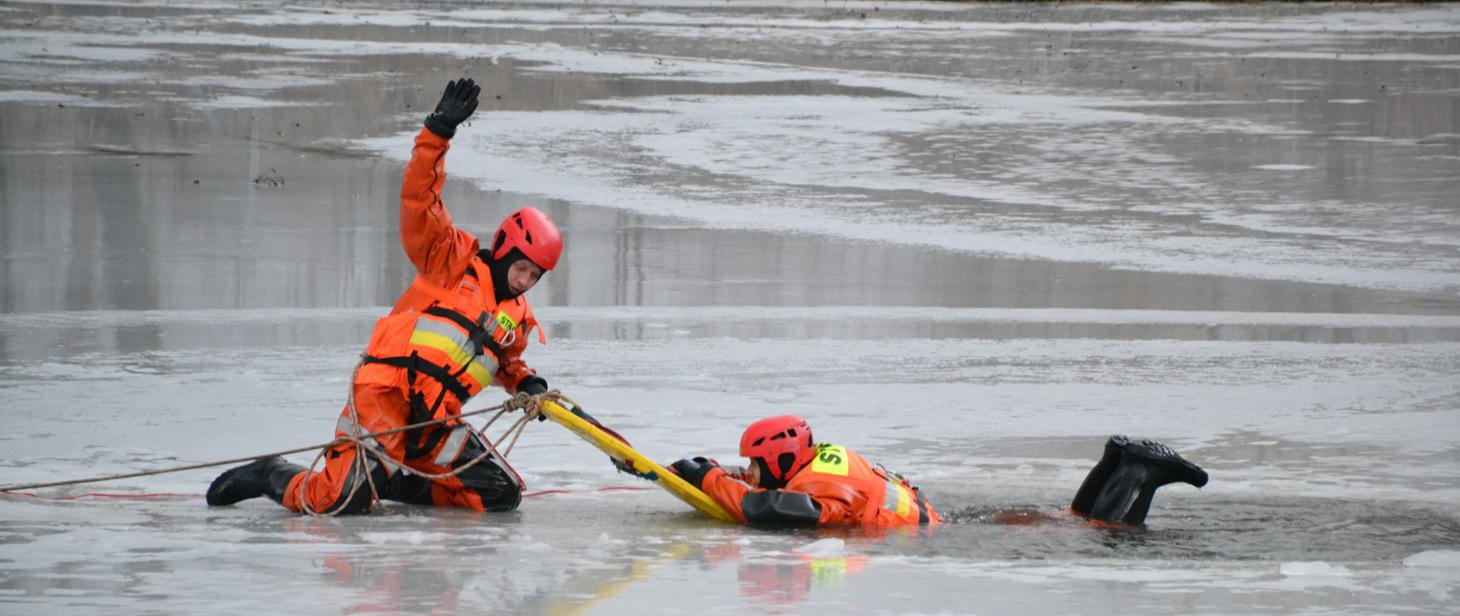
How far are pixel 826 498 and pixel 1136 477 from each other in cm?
111

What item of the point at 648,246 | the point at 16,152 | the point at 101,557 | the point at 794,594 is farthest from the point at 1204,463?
the point at 16,152

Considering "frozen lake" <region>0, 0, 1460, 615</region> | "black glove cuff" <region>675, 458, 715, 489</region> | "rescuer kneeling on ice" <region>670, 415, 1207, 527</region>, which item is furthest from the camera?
"black glove cuff" <region>675, 458, 715, 489</region>

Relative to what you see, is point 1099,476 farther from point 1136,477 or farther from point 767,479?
point 767,479

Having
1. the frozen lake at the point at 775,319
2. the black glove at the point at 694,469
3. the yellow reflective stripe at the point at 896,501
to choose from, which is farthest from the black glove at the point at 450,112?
the yellow reflective stripe at the point at 896,501

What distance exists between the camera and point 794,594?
4.90 metres

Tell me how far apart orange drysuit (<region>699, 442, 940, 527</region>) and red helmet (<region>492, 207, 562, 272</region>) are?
36.3 inches

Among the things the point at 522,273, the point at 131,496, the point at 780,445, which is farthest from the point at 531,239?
the point at 131,496

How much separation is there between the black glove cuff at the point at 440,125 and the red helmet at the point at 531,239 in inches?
16.4

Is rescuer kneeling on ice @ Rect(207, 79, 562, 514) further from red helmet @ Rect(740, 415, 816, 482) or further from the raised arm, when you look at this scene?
red helmet @ Rect(740, 415, 816, 482)

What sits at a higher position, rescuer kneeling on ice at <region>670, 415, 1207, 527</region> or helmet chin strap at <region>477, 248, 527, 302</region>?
helmet chin strap at <region>477, 248, 527, 302</region>

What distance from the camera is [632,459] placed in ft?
20.2

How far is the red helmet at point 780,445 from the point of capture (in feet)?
20.6

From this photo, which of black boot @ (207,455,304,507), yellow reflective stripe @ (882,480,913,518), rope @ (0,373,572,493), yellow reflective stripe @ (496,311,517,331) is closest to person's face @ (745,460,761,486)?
yellow reflective stripe @ (882,480,913,518)

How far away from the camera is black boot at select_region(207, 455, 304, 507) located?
6250 millimetres
